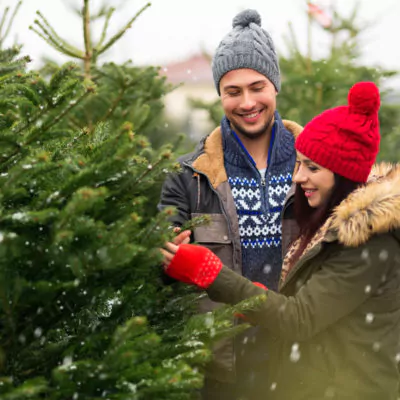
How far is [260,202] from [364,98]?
1.12 m

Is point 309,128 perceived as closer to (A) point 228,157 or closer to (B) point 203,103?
(A) point 228,157

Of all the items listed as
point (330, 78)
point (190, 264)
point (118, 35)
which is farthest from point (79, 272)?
point (330, 78)

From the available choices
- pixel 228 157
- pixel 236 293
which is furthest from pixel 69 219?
pixel 228 157

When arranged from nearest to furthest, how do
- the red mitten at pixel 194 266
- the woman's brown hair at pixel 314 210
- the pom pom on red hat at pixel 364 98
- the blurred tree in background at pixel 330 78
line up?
the red mitten at pixel 194 266 < the pom pom on red hat at pixel 364 98 < the woman's brown hair at pixel 314 210 < the blurred tree in background at pixel 330 78

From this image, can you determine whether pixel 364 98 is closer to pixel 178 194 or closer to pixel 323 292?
pixel 323 292

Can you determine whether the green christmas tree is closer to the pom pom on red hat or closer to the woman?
the woman

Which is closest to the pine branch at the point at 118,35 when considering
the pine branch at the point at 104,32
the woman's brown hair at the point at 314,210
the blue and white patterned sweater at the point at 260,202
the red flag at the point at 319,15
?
the pine branch at the point at 104,32

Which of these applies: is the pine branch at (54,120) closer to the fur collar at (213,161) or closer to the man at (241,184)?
the man at (241,184)

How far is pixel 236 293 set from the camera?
7.95 ft

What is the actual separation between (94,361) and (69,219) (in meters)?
0.43

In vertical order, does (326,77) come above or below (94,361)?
above

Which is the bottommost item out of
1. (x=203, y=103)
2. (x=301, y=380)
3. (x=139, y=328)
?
(x=301, y=380)

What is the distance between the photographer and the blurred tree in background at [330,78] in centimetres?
792

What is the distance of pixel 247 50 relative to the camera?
3525mm
